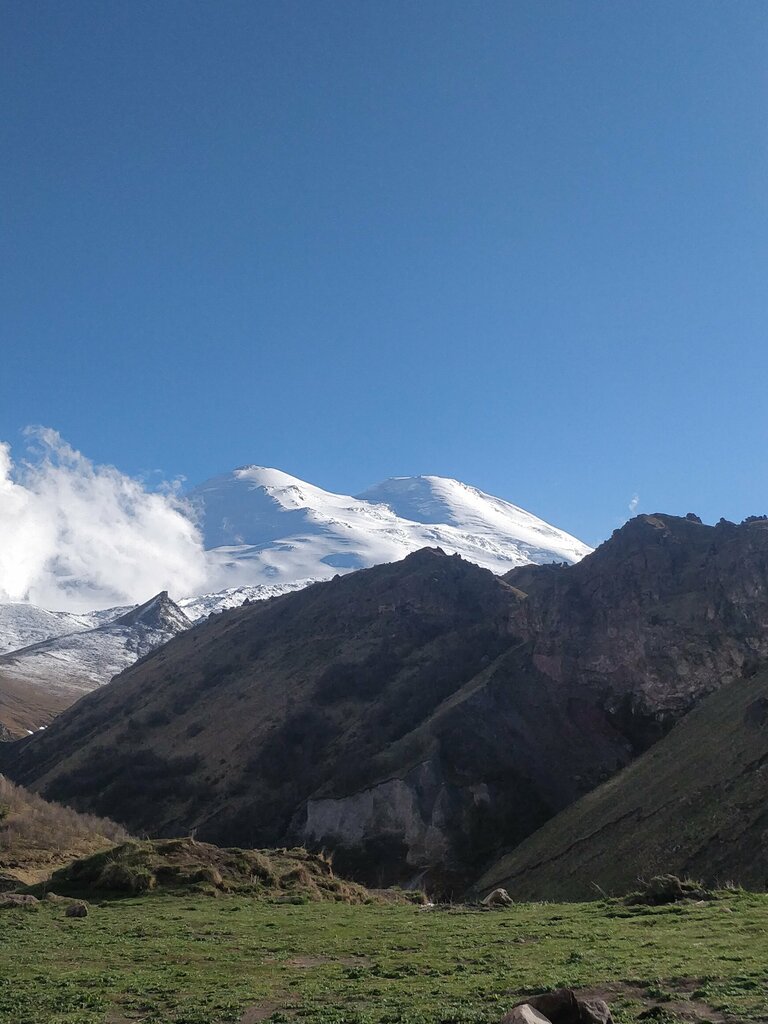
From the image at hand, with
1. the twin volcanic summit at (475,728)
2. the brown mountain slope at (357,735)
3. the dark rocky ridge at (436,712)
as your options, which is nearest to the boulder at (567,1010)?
the twin volcanic summit at (475,728)

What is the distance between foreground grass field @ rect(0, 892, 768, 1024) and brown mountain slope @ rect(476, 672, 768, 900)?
→ 13005mm

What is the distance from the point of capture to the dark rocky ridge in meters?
70.6

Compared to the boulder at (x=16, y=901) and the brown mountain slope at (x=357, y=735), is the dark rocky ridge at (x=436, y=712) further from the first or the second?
the boulder at (x=16, y=901)

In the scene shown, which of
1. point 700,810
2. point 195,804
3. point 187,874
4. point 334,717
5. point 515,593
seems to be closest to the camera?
point 187,874

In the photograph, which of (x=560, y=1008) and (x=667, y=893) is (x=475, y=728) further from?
(x=560, y=1008)

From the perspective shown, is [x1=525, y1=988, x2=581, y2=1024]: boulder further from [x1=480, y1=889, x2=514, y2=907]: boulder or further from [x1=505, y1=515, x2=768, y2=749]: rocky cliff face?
[x1=505, y1=515, x2=768, y2=749]: rocky cliff face

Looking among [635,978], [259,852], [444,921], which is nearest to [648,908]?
[444,921]

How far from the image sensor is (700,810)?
127 ft

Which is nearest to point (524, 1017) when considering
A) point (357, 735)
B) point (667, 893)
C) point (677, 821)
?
point (667, 893)

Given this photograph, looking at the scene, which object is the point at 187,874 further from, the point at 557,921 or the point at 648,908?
the point at 648,908

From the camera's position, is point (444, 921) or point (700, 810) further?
point (700, 810)

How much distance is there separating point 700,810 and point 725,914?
2035 centimetres

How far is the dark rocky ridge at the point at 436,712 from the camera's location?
7056 cm

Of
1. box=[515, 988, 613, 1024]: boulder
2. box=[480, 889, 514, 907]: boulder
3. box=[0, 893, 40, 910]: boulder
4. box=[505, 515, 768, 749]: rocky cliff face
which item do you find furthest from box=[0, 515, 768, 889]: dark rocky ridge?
box=[515, 988, 613, 1024]: boulder
